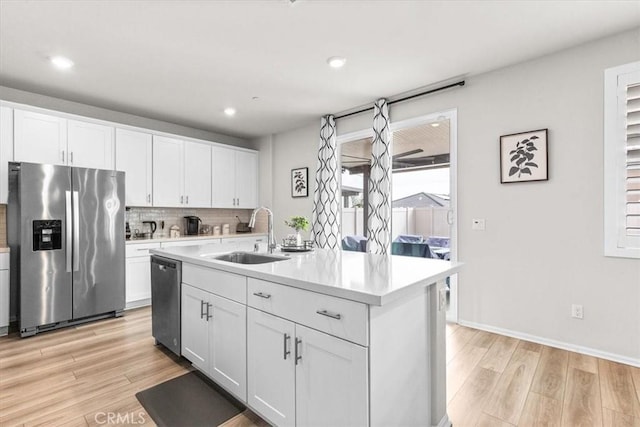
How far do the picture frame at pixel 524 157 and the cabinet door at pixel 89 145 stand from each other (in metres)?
4.46

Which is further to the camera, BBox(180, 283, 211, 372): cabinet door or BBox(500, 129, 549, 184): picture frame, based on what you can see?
BBox(500, 129, 549, 184): picture frame

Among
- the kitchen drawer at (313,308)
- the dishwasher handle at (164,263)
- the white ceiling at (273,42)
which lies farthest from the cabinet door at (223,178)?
the kitchen drawer at (313,308)

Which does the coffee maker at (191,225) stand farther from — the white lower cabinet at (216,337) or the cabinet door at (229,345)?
the cabinet door at (229,345)

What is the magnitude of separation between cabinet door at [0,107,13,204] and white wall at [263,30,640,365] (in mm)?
4486

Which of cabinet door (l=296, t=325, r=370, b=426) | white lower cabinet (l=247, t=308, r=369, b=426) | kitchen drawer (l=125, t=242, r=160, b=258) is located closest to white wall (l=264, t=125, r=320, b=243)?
kitchen drawer (l=125, t=242, r=160, b=258)

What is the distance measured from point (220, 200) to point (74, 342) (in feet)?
8.96

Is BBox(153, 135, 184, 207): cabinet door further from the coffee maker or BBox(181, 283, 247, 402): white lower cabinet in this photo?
BBox(181, 283, 247, 402): white lower cabinet

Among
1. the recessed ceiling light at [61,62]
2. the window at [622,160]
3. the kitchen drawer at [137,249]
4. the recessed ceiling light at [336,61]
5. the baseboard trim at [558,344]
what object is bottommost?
the baseboard trim at [558,344]

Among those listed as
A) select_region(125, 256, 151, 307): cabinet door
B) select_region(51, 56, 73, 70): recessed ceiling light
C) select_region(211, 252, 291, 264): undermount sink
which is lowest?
select_region(125, 256, 151, 307): cabinet door

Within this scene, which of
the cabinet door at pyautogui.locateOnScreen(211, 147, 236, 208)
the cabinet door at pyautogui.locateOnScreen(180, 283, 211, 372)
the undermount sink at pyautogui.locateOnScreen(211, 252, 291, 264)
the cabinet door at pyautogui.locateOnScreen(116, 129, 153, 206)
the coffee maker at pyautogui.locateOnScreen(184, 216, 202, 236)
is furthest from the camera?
Answer: the cabinet door at pyautogui.locateOnScreen(211, 147, 236, 208)

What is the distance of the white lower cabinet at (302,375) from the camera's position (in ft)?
4.23

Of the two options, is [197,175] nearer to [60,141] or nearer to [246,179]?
[246,179]

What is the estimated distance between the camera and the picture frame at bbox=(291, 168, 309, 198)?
5078 millimetres

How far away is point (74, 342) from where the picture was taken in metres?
2.97
